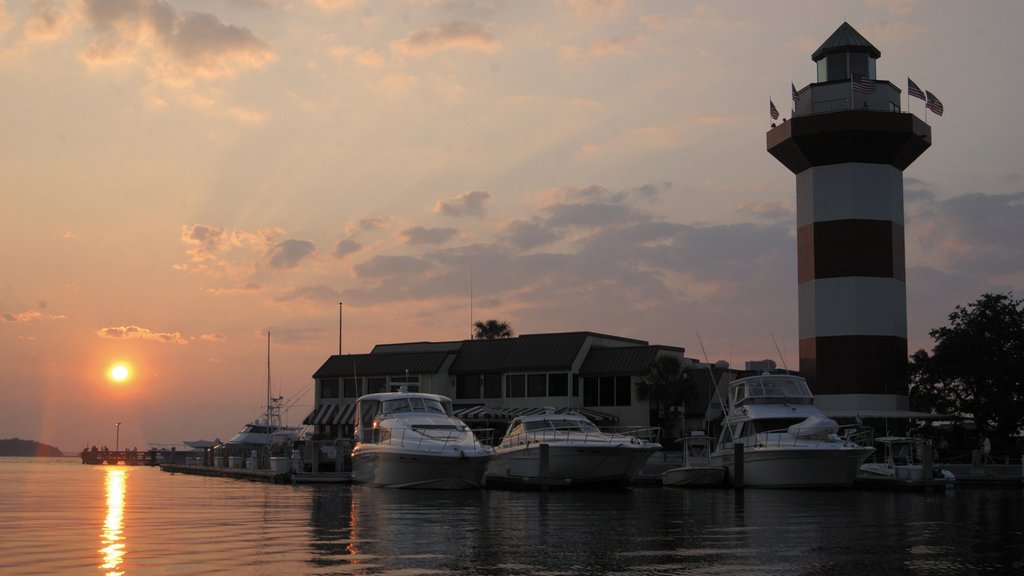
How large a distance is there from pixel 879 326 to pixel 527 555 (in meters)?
40.0

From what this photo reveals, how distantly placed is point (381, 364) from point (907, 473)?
34545 millimetres

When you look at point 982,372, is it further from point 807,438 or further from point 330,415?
point 330,415

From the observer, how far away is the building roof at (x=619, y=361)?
59844 millimetres

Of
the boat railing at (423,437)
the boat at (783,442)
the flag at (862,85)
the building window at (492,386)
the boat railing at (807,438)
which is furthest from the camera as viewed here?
the building window at (492,386)

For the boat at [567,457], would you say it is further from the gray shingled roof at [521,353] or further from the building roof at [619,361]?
the gray shingled roof at [521,353]

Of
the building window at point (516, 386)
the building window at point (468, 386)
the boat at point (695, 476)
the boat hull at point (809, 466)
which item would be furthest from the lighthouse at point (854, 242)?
the building window at point (468, 386)

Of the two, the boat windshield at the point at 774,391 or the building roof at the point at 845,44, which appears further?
the building roof at the point at 845,44

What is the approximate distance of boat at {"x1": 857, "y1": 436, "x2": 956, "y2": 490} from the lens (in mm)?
39781

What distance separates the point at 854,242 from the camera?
54.9 metres

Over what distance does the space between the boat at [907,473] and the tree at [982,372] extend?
618 centimetres

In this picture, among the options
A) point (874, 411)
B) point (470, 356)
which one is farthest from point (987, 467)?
point (470, 356)

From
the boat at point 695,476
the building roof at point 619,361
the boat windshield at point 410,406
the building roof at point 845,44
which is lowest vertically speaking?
the boat at point 695,476

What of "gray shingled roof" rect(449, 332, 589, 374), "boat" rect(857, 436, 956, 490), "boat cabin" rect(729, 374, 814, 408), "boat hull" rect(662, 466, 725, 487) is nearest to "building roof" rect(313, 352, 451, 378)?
"gray shingled roof" rect(449, 332, 589, 374)

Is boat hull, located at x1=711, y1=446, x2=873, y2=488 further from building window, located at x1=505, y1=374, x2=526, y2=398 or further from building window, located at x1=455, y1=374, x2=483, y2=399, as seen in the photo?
building window, located at x1=455, y1=374, x2=483, y2=399
